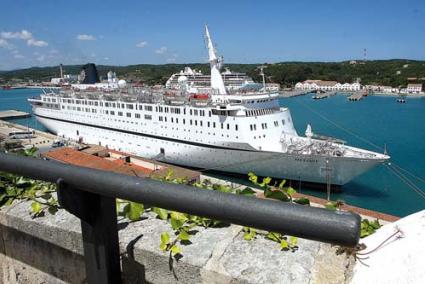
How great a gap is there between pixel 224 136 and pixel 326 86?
4526 inches

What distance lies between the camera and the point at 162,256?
4.78 ft

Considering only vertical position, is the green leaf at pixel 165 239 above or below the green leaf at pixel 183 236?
above

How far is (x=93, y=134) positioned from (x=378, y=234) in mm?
34442

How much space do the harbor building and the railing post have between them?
435 ft

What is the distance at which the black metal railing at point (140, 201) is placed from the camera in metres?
0.94

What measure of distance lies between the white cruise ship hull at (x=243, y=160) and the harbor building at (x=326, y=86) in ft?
359

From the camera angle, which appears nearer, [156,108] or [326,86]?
[156,108]

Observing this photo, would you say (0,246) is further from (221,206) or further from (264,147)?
(264,147)

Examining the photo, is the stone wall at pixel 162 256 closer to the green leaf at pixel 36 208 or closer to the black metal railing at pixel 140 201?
the green leaf at pixel 36 208

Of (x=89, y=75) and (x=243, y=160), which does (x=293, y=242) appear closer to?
(x=243, y=160)

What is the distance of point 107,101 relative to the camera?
3189 cm

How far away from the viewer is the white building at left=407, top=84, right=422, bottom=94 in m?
109

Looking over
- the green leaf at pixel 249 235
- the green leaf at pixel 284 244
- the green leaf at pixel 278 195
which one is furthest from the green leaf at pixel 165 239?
the green leaf at pixel 278 195

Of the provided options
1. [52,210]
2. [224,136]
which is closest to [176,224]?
[52,210]
